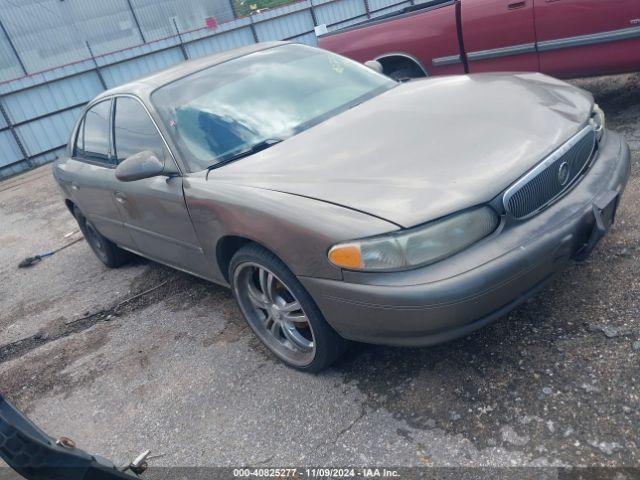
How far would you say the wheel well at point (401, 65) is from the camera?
6.10m

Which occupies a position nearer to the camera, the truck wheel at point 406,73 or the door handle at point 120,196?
the door handle at point 120,196

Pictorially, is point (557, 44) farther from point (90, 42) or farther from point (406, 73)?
point (90, 42)

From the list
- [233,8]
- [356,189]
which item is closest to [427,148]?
[356,189]

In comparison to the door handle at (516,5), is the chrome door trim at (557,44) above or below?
below

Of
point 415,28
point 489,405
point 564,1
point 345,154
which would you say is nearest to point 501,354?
point 489,405

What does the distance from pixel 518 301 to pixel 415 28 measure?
14.2 ft

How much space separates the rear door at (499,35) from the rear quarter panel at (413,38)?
0.49ft

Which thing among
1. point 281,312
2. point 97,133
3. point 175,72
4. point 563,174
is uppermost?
point 175,72

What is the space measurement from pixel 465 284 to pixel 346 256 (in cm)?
49

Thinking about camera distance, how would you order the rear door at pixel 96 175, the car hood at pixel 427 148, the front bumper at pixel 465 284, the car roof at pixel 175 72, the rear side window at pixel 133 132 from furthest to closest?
the rear door at pixel 96 175, the car roof at pixel 175 72, the rear side window at pixel 133 132, the car hood at pixel 427 148, the front bumper at pixel 465 284

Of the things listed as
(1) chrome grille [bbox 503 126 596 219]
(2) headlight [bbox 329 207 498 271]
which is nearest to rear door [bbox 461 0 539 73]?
(1) chrome grille [bbox 503 126 596 219]

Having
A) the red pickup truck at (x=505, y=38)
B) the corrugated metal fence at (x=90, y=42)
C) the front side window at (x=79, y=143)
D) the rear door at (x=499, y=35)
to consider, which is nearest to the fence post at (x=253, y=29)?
the corrugated metal fence at (x=90, y=42)

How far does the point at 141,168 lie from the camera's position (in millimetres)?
3143

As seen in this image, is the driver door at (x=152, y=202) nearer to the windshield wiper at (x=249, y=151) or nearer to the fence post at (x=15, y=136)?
the windshield wiper at (x=249, y=151)
